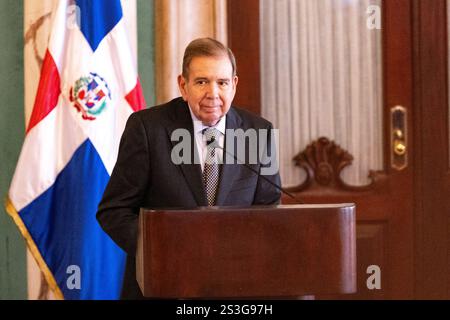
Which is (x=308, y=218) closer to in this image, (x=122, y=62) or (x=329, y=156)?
(x=122, y=62)

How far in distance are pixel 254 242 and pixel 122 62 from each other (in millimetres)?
2390

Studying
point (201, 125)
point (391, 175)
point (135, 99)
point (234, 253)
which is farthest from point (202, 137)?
point (391, 175)

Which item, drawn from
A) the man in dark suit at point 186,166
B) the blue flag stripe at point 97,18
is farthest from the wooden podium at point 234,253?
the blue flag stripe at point 97,18

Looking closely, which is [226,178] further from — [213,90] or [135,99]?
[135,99]

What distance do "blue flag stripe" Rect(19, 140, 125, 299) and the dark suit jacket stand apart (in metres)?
1.43

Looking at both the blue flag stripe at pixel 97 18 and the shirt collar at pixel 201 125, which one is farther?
the blue flag stripe at pixel 97 18

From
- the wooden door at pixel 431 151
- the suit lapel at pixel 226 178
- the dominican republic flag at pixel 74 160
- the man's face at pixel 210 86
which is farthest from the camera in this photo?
the wooden door at pixel 431 151

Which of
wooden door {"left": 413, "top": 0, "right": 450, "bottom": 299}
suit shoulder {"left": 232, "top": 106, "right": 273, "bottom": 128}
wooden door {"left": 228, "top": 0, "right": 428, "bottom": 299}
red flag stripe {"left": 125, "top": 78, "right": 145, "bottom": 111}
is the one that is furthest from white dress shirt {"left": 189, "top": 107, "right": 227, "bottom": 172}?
wooden door {"left": 413, "top": 0, "right": 450, "bottom": 299}

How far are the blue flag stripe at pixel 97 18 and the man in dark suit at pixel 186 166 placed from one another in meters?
1.55

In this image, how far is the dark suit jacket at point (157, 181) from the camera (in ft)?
8.48

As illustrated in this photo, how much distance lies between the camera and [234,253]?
1.95 metres

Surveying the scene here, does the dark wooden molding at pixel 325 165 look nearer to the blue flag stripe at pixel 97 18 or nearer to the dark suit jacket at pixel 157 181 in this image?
the blue flag stripe at pixel 97 18

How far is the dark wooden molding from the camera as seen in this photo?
4.64m

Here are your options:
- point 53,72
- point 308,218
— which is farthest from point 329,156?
point 308,218
